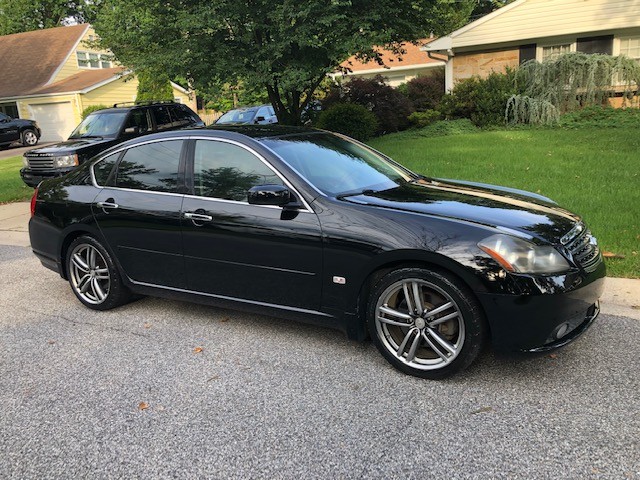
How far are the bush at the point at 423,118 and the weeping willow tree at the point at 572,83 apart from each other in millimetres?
2444

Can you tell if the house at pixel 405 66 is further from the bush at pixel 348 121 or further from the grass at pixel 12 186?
the grass at pixel 12 186

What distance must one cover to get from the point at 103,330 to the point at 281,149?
7.21ft

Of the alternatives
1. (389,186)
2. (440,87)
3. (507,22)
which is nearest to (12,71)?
(440,87)

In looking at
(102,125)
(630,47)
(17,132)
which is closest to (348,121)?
(102,125)

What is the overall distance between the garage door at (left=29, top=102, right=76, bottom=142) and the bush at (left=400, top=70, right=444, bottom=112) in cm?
2108

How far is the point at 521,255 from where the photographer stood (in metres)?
3.27

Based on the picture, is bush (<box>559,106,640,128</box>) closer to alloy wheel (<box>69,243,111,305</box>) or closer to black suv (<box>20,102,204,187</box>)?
black suv (<box>20,102,204,187</box>)

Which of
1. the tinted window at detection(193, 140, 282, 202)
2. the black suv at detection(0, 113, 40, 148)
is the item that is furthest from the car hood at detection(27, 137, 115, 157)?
the black suv at detection(0, 113, 40, 148)

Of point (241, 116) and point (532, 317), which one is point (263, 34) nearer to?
point (241, 116)

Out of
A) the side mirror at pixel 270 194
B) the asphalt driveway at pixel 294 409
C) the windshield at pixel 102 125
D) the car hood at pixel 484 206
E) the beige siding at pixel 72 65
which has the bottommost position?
the asphalt driveway at pixel 294 409

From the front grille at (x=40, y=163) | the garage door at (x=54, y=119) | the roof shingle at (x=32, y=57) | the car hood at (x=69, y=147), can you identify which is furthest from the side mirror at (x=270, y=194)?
the roof shingle at (x=32, y=57)

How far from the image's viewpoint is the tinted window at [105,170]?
16.3 feet

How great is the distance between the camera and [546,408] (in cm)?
313

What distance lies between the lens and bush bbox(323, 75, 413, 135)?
18.2 meters
